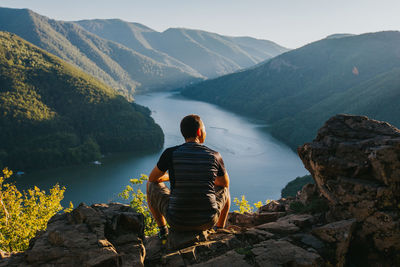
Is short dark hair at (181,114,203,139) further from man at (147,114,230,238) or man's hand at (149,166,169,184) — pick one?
man's hand at (149,166,169,184)

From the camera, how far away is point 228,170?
78.9m

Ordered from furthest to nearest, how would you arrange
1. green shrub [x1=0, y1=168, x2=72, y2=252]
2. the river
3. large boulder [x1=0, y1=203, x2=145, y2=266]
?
1. the river
2. green shrub [x1=0, y1=168, x2=72, y2=252]
3. large boulder [x1=0, y1=203, x2=145, y2=266]

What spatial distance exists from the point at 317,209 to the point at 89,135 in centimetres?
10903

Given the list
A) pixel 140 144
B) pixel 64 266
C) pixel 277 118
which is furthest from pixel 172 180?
pixel 277 118

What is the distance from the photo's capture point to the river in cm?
6893

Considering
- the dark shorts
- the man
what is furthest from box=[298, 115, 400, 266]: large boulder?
the man

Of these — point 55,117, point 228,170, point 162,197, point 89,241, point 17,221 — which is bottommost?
point 228,170

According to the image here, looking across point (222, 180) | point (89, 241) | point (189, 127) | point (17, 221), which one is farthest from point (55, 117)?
point (222, 180)

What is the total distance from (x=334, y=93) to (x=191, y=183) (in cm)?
17309

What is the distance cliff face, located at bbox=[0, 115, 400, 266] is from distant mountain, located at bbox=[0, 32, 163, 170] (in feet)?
298

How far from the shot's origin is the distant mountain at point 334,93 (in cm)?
11031

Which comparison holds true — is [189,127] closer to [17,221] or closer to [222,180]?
[222,180]

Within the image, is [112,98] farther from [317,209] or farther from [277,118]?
[317,209]

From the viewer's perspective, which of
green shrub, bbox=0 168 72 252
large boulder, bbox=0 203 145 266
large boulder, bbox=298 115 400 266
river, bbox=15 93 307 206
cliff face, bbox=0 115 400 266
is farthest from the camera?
river, bbox=15 93 307 206
